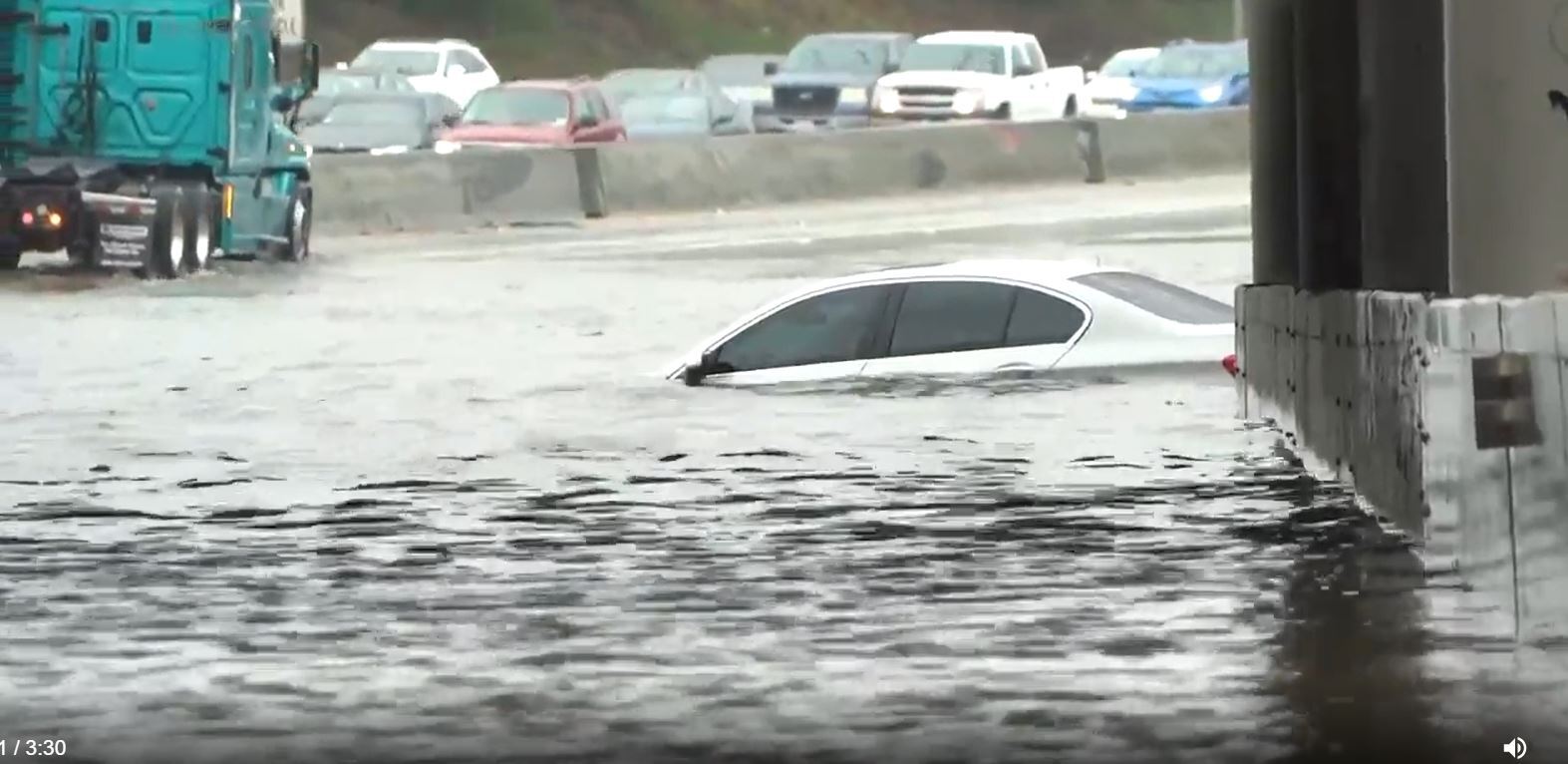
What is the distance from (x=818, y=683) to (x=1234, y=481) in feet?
24.8

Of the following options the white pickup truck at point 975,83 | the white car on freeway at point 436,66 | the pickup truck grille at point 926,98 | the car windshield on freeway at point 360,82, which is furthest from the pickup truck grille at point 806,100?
the car windshield on freeway at point 360,82

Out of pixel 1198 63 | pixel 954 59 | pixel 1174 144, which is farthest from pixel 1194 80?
pixel 1174 144

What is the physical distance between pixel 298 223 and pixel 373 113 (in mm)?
10599

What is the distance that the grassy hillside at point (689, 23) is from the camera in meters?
75.6

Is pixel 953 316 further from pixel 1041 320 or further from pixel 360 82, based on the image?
pixel 360 82

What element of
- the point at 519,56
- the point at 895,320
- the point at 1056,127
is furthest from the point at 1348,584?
the point at 519,56

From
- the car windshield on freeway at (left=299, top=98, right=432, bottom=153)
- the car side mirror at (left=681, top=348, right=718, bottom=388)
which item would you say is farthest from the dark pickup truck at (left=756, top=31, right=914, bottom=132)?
the car side mirror at (left=681, top=348, right=718, bottom=388)

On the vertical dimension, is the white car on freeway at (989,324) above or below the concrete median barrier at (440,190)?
below

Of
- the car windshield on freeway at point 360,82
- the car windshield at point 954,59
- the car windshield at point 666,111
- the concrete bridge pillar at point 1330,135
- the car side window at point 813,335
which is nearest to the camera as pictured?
the concrete bridge pillar at point 1330,135

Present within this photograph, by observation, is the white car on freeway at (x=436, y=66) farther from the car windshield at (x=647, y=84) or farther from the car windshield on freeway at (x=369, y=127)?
the car windshield on freeway at (x=369, y=127)

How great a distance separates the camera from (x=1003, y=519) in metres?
16.8

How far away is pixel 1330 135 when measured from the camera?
57.2 ft

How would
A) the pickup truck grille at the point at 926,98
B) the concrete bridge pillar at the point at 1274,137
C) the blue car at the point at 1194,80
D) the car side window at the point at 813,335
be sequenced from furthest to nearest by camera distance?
the pickup truck grille at the point at 926,98
the blue car at the point at 1194,80
the car side window at the point at 813,335
the concrete bridge pillar at the point at 1274,137

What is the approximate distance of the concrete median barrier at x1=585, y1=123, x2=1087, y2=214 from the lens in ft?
143
